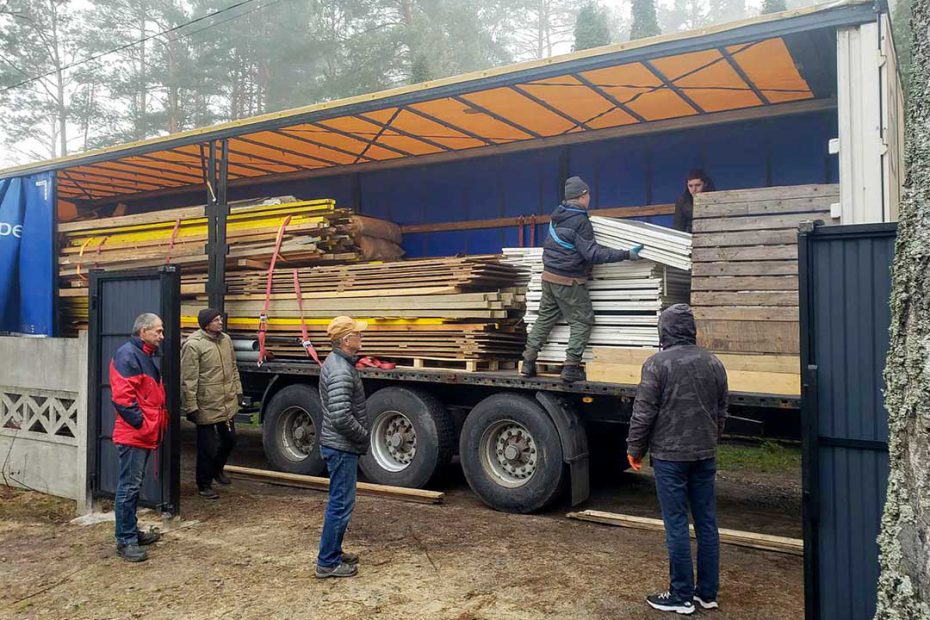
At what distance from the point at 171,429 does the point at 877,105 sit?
237 inches

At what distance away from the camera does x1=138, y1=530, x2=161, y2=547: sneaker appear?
585 cm

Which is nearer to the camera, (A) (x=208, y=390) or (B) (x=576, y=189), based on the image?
(B) (x=576, y=189)

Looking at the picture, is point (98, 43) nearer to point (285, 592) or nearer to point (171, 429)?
point (171, 429)

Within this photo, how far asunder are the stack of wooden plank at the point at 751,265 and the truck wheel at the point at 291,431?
4553mm

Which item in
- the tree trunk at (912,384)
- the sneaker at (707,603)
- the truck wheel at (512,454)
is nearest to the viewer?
the tree trunk at (912,384)

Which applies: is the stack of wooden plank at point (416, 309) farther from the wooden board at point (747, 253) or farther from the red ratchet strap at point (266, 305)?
the wooden board at point (747, 253)

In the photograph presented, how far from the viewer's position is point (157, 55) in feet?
88.8

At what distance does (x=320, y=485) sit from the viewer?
7781 millimetres

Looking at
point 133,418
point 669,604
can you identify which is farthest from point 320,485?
point 669,604

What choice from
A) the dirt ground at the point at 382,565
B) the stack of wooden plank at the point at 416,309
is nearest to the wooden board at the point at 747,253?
the stack of wooden plank at the point at 416,309

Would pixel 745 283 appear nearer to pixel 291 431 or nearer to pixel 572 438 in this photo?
pixel 572 438

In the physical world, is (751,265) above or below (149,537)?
above

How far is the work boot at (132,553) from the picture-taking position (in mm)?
5477

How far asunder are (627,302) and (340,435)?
2844mm
